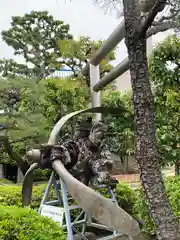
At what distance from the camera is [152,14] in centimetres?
265

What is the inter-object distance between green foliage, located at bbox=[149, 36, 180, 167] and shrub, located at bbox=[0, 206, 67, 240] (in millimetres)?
3834

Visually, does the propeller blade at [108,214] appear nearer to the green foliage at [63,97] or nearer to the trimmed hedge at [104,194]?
the trimmed hedge at [104,194]

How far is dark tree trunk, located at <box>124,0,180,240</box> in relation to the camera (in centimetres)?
271

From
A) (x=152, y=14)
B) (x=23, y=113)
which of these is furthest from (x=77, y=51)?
(x=152, y=14)

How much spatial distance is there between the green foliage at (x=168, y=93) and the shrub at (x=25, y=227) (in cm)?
383

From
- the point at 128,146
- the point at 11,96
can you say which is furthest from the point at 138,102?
the point at 11,96

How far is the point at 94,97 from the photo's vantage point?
643 cm

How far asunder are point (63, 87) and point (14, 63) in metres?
6.92

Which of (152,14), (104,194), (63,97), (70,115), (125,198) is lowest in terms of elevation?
(125,198)

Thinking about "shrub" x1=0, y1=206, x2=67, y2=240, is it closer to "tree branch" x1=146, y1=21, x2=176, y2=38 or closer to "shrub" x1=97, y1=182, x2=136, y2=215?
"tree branch" x1=146, y1=21, x2=176, y2=38

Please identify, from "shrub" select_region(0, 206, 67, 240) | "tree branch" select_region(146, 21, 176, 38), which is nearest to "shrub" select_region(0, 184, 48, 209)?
"shrub" select_region(0, 206, 67, 240)

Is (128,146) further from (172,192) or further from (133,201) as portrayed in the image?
(172,192)

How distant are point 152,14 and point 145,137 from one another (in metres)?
0.92

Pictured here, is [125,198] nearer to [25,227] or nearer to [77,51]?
[25,227]
